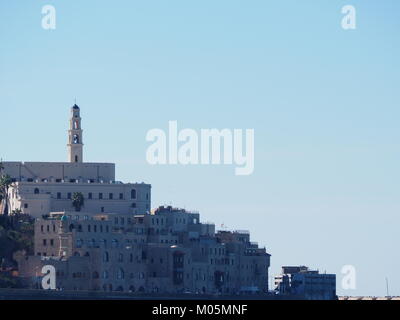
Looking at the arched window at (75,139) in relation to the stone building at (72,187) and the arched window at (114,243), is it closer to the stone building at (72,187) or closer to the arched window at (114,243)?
the stone building at (72,187)

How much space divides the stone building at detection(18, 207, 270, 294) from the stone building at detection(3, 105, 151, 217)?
362cm

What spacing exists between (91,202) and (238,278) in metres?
14.9

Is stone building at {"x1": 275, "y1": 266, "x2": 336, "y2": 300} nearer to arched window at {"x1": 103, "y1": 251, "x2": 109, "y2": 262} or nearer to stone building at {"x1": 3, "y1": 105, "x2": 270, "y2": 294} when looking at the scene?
stone building at {"x1": 3, "y1": 105, "x2": 270, "y2": 294}

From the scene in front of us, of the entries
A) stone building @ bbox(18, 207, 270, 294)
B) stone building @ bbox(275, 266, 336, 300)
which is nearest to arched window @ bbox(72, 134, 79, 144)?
stone building @ bbox(18, 207, 270, 294)

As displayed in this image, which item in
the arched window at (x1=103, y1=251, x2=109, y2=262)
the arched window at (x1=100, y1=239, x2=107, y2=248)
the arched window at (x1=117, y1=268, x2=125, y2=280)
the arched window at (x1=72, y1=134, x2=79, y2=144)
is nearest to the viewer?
the arched window at (x1=103, y1=251, x2=109, y2=262)

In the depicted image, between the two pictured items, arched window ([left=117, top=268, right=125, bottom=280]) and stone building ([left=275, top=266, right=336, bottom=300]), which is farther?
stone building ([left=275, top=266, right=336, bottom=300])

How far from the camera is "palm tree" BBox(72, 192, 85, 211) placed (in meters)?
175

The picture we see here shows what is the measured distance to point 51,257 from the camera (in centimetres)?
16262

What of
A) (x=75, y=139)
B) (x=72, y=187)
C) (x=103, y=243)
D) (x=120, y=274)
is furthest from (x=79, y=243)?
(x=75, y=139)

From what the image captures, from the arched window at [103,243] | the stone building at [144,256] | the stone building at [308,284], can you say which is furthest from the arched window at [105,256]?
the stone building at [308,284]
